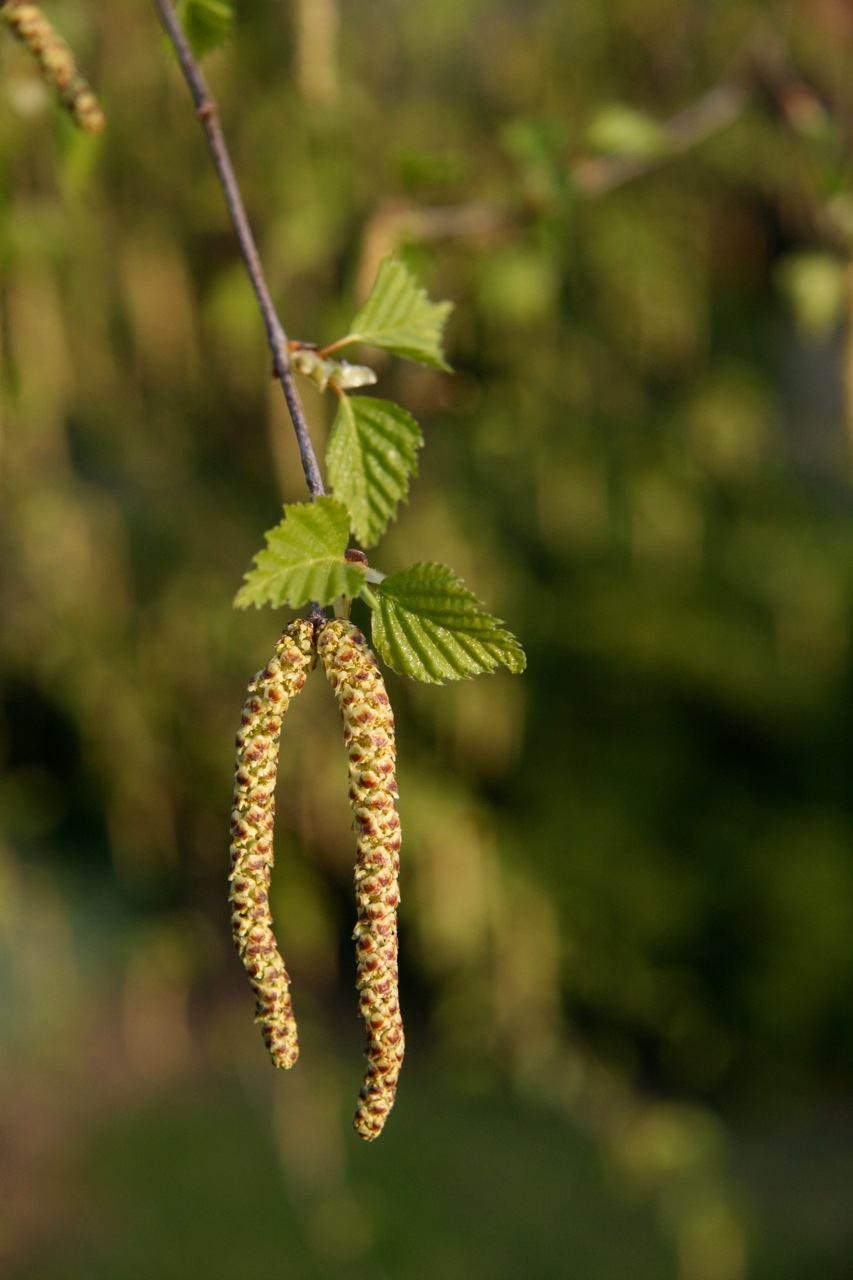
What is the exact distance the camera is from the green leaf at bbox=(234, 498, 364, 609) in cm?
73

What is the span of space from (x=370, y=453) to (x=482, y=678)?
3.82 metres

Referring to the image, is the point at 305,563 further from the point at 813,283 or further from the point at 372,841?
the point at 813,283

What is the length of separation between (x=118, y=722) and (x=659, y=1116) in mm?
1919

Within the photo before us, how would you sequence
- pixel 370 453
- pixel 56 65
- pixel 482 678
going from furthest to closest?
pixel 482 678 → pixel 56 65 → pixel 370 453

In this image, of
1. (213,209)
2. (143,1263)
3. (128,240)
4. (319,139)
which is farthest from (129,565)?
(143,1263)

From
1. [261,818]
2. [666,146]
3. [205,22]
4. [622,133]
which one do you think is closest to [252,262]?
[261,818]

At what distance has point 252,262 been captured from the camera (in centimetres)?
77

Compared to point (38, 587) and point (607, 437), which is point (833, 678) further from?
point (38, 587)

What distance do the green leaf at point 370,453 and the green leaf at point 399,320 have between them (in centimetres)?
4

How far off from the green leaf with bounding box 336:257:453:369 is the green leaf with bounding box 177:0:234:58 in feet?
1.08

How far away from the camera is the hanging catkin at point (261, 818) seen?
28.2 inches

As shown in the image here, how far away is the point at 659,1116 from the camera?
3844 mm

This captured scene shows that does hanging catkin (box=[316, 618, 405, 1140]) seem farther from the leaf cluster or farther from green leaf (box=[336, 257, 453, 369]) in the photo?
green leaf (box=[336, 257, 453, 369])

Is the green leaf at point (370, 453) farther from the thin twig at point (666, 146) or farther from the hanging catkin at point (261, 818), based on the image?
the thin twig at point (666, 146)
